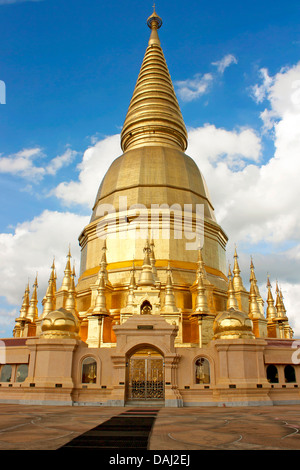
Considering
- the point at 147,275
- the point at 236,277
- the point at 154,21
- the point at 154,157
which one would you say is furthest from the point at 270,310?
the point at 154,21

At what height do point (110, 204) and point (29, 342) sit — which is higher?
point (110, 204)

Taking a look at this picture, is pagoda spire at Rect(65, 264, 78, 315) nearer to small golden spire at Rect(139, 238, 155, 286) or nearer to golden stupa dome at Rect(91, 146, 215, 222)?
small golden spire at Rect(139, 238, 155, 286)

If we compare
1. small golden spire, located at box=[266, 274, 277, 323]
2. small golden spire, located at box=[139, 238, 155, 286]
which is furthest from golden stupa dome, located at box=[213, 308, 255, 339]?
small golden spire, located at box=[266, 274, 277, 323]

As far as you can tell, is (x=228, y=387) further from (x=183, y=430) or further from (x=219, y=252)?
(x=219, y=252)

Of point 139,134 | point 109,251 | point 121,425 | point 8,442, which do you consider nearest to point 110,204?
point 109,251

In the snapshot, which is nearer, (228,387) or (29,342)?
(228,387)

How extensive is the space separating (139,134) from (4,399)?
1096 inches

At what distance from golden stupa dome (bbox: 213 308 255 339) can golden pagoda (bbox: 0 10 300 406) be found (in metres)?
0.05

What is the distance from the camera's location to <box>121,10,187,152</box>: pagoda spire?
128ft

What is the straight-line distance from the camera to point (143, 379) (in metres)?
17.6

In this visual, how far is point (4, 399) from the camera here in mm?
18547

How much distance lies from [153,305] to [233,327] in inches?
273
